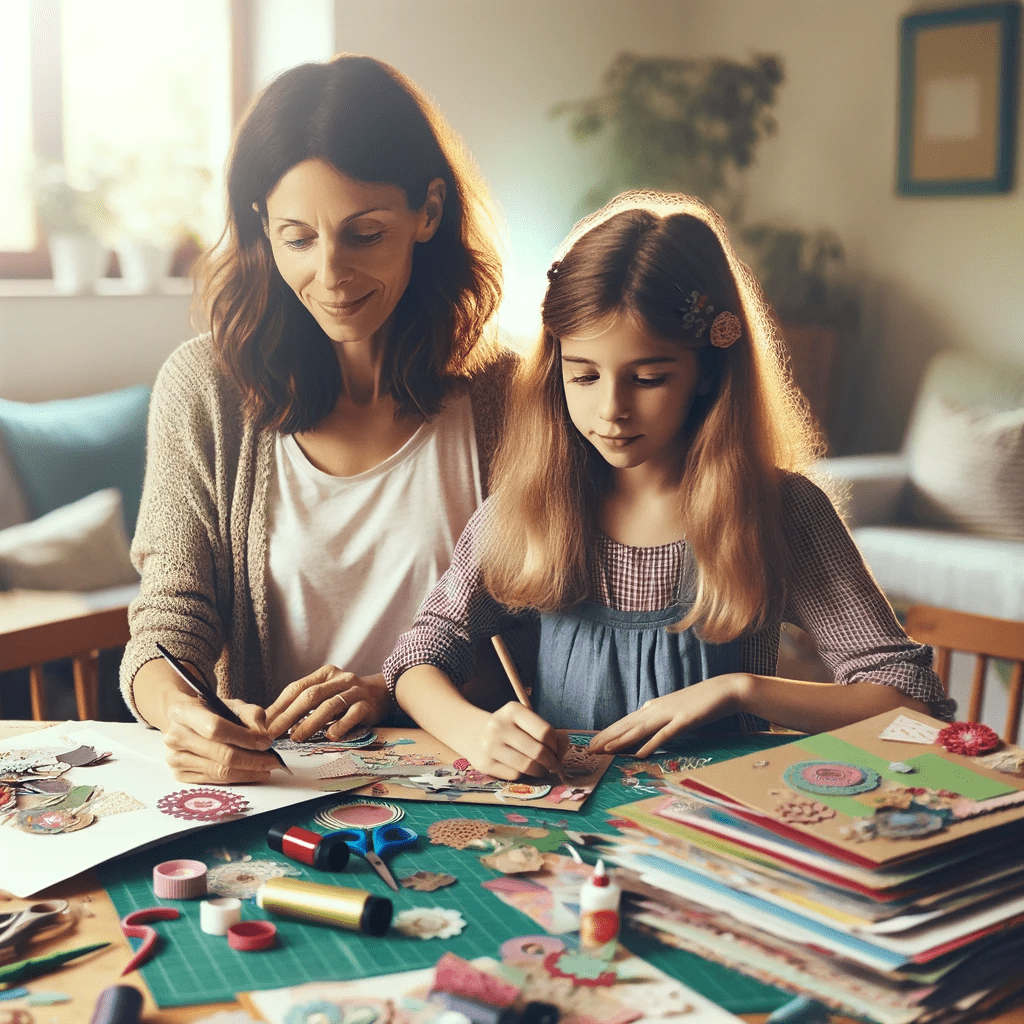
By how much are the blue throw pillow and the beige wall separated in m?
1.40

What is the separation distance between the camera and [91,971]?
84 cm

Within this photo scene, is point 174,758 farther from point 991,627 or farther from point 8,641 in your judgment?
point 991,627

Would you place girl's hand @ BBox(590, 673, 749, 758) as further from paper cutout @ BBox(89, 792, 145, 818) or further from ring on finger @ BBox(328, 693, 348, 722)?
paper cutout @ BBox(89, 792, 145, 818)

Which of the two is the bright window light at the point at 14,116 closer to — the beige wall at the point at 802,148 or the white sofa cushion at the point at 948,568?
the beige wall at the point at 802,148

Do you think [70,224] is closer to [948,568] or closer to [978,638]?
[948,568]

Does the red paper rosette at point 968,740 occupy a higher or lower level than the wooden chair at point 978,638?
higher

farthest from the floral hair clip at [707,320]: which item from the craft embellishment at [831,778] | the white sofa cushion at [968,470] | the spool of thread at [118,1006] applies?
the white sofa cushion at [968,470]

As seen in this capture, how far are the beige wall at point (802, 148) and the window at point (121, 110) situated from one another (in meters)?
0.55

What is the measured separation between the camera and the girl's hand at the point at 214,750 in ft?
3.65

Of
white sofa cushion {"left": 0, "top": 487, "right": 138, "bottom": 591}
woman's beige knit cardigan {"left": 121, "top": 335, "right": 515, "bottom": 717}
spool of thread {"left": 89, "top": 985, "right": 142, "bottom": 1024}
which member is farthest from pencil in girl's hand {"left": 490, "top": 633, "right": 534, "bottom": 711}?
white sofa cushion {"left": 0, "top": 487, "right": 138, "bottom": 591}

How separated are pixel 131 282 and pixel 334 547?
2489 mm

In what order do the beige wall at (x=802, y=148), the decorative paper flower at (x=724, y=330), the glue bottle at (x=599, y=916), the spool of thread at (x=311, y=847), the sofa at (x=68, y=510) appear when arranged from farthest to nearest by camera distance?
1. the beige wall at (x=802, y=148)
2. the sofa at (x=68, y=510)
3. the decorative paper flower at (x=724, y=330)
4. the spool of thread at (x=311, y=847)
5. the glue bottle at (x=599, y=916)

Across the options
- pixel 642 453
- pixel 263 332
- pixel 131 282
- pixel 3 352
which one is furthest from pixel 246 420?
pixel 131 282

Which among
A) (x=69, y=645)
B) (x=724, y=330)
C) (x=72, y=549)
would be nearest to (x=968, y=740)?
(x=724, y=330)
